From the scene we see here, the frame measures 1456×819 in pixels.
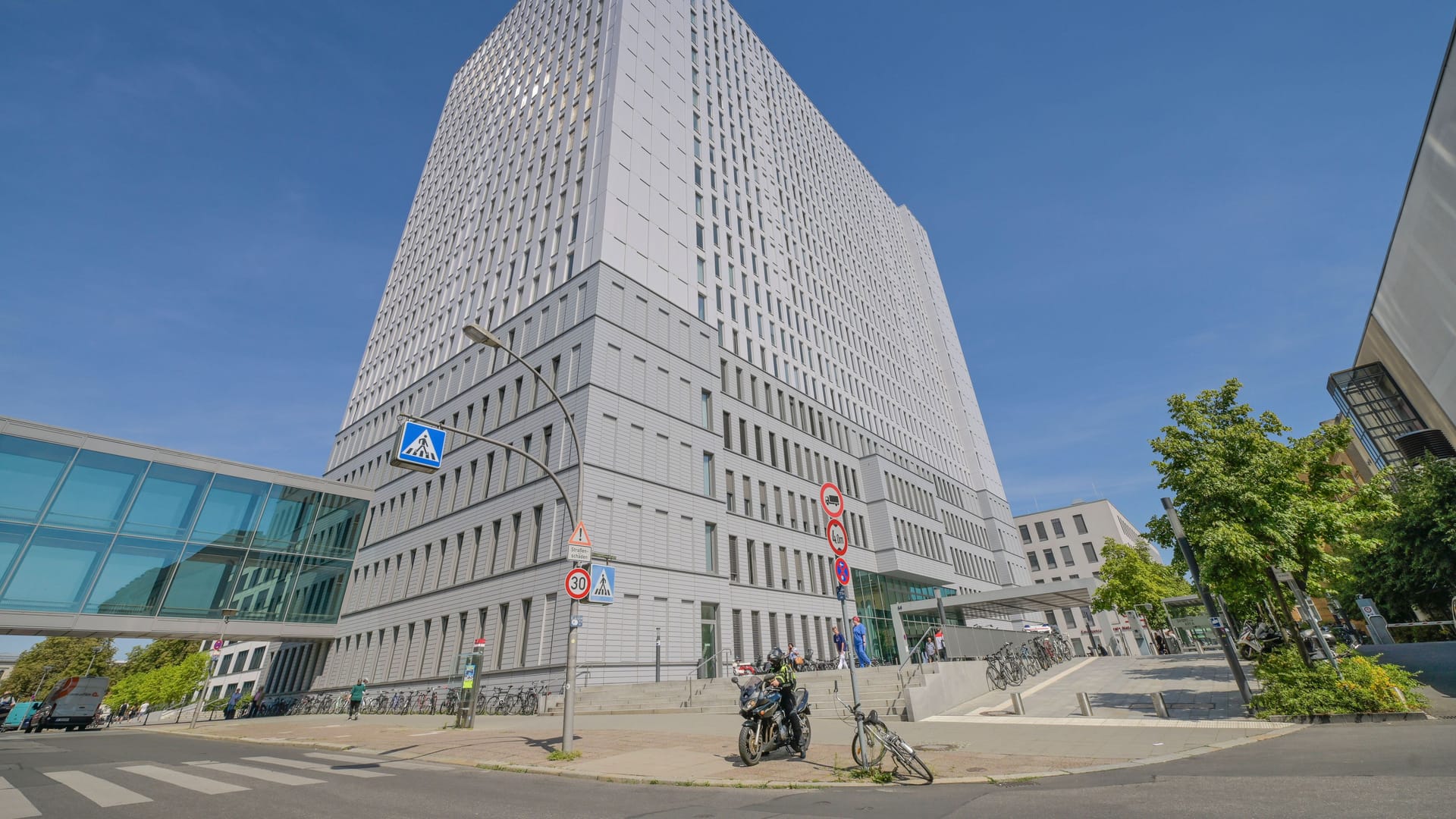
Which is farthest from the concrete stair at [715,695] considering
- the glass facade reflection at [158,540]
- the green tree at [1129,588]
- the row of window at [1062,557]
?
the row of window at [1062,557]

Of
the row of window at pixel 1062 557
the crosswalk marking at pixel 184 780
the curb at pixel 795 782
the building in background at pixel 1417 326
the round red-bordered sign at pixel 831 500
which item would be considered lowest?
the curb at pixel 795 782

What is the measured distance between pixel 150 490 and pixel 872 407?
52401 millimetres

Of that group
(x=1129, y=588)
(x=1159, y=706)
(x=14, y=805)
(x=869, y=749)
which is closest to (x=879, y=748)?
(x=869, y=749)

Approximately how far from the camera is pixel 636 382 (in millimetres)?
32062

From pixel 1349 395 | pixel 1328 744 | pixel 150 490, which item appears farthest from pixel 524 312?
pixel 1349 395

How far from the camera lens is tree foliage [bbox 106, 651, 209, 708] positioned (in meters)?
63.1

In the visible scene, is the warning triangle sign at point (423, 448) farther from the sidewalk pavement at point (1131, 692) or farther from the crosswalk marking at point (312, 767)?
the sidewalk pavement at point (1131, 692)

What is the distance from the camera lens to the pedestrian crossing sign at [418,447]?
1137cm

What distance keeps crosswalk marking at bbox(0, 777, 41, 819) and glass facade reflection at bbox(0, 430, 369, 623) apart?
29595 millimetres

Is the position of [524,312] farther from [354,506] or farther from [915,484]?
[915,484]

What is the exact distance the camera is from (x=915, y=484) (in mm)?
54562

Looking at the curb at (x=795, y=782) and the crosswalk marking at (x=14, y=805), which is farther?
the curb at (x=795, y=782)

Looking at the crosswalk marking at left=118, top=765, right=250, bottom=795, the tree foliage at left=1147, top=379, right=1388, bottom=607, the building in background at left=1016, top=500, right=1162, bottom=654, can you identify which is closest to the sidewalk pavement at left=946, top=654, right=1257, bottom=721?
the tree foliage at left=1147, top=379, right=1388, bottom=607

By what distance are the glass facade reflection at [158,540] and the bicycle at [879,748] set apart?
40665mm
